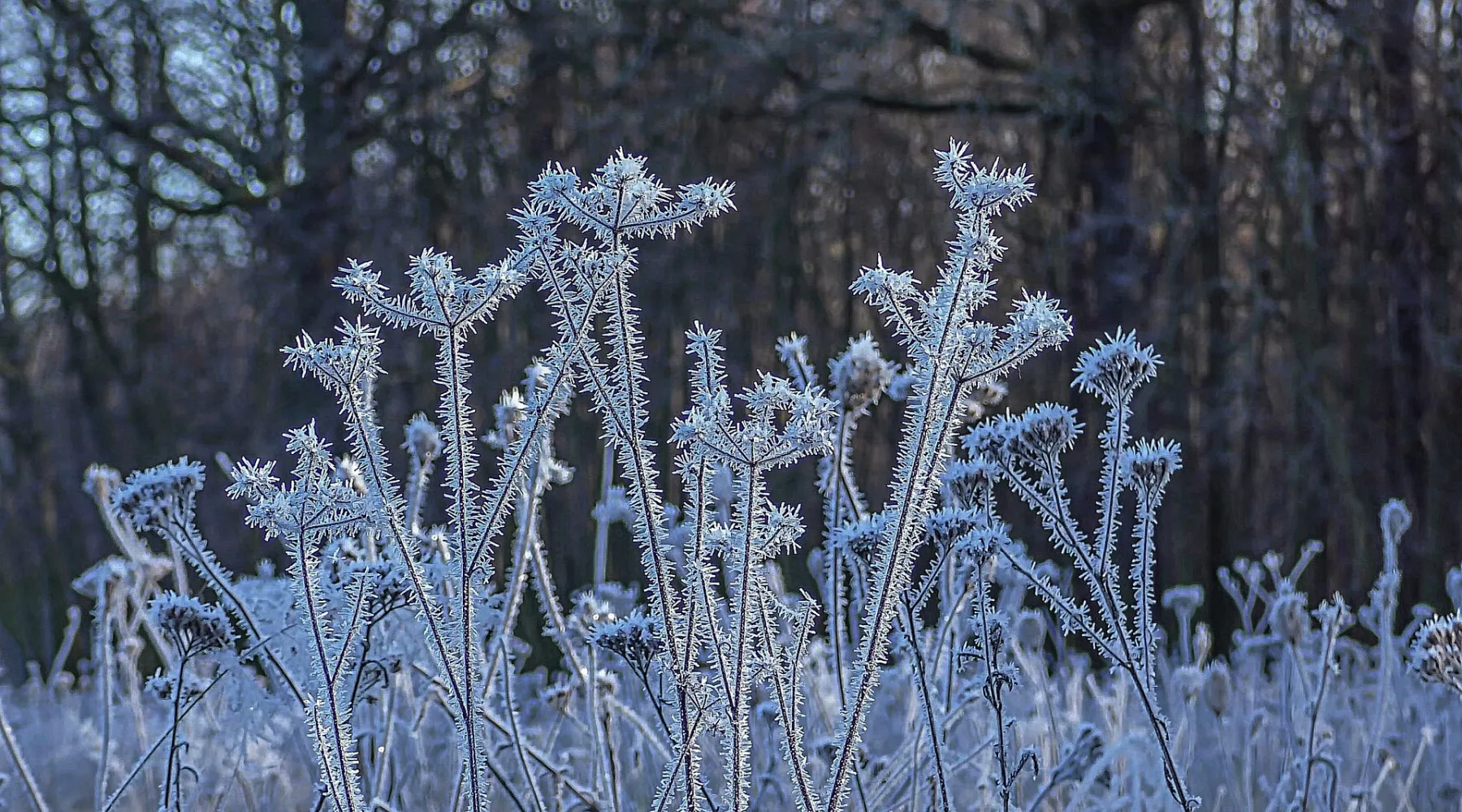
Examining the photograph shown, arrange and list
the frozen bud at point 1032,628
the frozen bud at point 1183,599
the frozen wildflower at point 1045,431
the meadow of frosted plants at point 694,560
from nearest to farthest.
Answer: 1. the meadow of frosted plants at point 694,560
2. the frozen wildflower at point 1045,431
3. the frozen bud at point 1032,628
4. the frozen bud at point 1183,599

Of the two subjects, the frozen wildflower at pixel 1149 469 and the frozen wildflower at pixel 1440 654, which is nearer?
the frozen wildflower at pixel 1149 469

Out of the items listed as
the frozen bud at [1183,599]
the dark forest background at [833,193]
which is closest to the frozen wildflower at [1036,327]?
the frozen bud at [1183,599]

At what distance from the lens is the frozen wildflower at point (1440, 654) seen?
1686 mm

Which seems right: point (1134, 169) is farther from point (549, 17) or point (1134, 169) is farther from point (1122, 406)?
point (1122, 406)

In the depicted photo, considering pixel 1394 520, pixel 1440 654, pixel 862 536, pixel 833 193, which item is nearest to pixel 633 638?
pixel 862 536

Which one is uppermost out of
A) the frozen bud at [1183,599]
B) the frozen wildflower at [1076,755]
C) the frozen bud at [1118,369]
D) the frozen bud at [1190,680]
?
the frozen bud at [1118,369]

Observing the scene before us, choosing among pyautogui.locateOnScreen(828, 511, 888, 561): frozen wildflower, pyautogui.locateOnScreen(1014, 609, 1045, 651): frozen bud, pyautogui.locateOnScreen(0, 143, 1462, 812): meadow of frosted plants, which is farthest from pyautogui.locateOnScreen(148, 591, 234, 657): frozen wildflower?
pyautogui.locateOnScreen(1014, 609, 1045, 651): frozen bud

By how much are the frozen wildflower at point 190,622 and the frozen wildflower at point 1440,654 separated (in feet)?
4.57

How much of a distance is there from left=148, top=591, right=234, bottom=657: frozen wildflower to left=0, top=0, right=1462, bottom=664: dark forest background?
14.6 feet

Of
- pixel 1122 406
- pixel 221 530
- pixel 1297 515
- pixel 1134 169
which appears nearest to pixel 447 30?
pixel 221 530

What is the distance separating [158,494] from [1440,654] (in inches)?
57.3

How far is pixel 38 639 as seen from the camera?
25.3 feet

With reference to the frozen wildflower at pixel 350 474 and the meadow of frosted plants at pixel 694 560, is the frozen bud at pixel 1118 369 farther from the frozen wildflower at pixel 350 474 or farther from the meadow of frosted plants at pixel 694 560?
the frozen wildflower at pixel 350 474

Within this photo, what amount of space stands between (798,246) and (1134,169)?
59.4 inches
